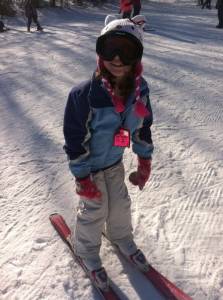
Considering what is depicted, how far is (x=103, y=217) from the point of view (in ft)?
7.67

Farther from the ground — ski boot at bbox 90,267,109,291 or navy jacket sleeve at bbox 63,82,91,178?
navy jacket sleeve at bbox 63,82,91,178

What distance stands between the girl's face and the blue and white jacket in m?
0.09

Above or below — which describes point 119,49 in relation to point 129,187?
above

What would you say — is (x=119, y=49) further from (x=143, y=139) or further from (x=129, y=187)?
(x=129, y=187)

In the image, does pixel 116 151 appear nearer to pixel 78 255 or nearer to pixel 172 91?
pixel 78 255

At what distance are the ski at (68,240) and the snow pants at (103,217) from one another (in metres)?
0.08

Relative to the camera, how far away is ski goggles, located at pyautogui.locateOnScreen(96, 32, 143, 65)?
202 centimetres

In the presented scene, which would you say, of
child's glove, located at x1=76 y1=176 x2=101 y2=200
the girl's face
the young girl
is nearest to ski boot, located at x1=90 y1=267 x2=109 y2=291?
the young girl

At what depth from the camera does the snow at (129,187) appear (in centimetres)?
238

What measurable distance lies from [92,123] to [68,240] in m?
0.93

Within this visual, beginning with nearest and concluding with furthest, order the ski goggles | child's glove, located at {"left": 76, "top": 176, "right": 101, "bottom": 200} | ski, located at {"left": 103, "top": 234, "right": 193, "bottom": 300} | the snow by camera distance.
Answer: the ski goggles, child's glove, located at {"left": 76, "top": 176, "right": 101, "bottom": 200}, ski, located at {"left": 103, "top": 234, "right": 193, "bottom": 300}, the snow

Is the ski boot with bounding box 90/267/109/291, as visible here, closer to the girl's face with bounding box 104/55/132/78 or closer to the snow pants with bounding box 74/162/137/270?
the snow pants with bounding box 74/162/137/270

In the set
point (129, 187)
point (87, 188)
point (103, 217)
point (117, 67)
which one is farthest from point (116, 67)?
point (129, 187)

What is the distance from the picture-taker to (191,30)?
10875mm
